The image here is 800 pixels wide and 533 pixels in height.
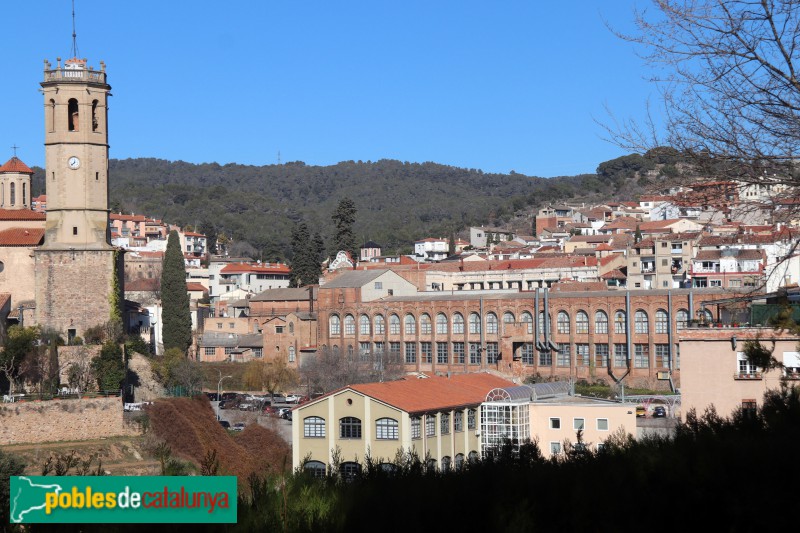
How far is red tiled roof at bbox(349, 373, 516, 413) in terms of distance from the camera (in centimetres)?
3866

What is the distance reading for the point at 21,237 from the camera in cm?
5875

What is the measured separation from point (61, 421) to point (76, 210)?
13.0 metres

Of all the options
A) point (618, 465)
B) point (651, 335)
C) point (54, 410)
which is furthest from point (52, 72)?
point (618, 465)

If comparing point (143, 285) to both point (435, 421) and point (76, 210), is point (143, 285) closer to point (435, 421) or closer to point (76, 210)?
point (76, 210)

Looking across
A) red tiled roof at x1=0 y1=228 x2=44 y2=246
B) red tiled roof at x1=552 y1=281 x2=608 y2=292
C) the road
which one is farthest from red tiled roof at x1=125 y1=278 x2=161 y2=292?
the road

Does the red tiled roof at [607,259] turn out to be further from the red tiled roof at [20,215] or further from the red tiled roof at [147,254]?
the red tiled roof at [20,215]

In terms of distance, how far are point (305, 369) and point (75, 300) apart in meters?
19.9

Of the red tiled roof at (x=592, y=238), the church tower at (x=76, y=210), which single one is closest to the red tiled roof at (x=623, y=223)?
the red tiled roof at (x=592, y=238)

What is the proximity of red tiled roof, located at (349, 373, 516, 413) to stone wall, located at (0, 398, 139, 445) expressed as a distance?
12572 mm

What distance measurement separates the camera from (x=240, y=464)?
41531 mm

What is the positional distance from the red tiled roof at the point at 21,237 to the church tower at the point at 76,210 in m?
2.80

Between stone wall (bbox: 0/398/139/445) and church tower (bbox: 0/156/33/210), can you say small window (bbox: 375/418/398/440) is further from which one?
church tower (bbox: 0/156/33/210)

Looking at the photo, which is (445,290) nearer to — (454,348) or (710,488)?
(454,348)

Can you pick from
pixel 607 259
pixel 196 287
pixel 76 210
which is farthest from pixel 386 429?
pixel 196 287
